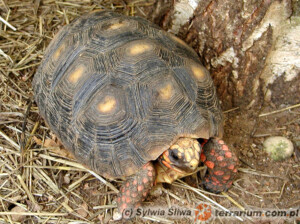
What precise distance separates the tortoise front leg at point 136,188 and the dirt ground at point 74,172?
0.14 m

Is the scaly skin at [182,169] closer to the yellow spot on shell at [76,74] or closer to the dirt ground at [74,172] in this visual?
the dirt ground at [74,172]

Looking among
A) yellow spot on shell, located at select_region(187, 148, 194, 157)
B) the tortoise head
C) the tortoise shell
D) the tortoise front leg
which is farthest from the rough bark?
the tortoise front leg

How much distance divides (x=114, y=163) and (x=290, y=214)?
1.52m

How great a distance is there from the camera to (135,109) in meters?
2.46

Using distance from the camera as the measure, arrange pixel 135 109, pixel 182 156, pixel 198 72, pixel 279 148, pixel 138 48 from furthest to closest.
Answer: pixel 279 148 < pixel 198 72 < pixel 138 48 < pixel 135 109 < pixel 182 156

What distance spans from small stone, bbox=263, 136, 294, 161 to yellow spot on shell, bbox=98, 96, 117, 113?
5.21ft

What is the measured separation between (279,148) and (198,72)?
1110 mm

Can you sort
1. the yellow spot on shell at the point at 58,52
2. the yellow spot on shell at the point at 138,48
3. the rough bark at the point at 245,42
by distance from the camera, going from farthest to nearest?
the yellow spot on shell at the point at 58,52 < the rough bark at the point at 245,42 < the yellow spot on shell at the point at 138,48

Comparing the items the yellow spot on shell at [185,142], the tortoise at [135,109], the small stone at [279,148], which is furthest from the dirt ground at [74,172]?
the yellow spot on shell at [185,142]

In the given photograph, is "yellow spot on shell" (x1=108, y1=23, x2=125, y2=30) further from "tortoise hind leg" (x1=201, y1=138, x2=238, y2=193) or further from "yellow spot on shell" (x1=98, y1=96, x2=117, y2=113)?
"tortoise hind leg" (x1=201, y1=138, x2=238, y2=193)

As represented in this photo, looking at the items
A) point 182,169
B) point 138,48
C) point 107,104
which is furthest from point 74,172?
point 138,48

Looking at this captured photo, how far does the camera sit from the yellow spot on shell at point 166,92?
8.12 ft

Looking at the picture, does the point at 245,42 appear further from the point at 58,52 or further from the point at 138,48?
the point at 58,52

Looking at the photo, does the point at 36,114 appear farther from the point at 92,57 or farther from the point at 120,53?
the point at 120,53
